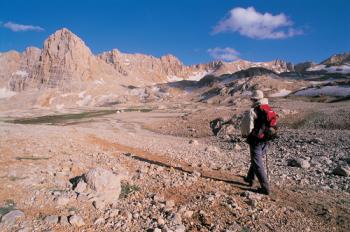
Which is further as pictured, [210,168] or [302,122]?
[302,122]

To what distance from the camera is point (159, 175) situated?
11.0 meters

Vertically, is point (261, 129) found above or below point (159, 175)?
above

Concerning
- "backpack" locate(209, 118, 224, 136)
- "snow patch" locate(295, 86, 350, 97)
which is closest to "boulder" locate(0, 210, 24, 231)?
"backpack" locate(209, 118, 224, 136)

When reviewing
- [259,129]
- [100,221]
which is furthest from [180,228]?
[259,129]

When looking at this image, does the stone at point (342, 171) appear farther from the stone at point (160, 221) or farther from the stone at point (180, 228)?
the stone at point (160, 221)

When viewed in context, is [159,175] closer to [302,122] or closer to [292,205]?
[292,205]

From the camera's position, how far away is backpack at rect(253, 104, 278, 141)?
30.6 ft

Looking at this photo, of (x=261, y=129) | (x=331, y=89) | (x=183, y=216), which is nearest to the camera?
(x=183, y=216)

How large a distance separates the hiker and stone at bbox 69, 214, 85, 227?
5.19 metres

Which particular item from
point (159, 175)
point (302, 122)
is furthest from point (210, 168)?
point (302, 122)

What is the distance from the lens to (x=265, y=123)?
370 inches

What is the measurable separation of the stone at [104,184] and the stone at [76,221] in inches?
44.4

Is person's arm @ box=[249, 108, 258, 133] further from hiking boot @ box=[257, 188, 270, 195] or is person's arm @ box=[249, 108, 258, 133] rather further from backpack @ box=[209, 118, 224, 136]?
backpack @ box=[209, 118, 224, 136]

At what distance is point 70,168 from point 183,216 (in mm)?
4929
